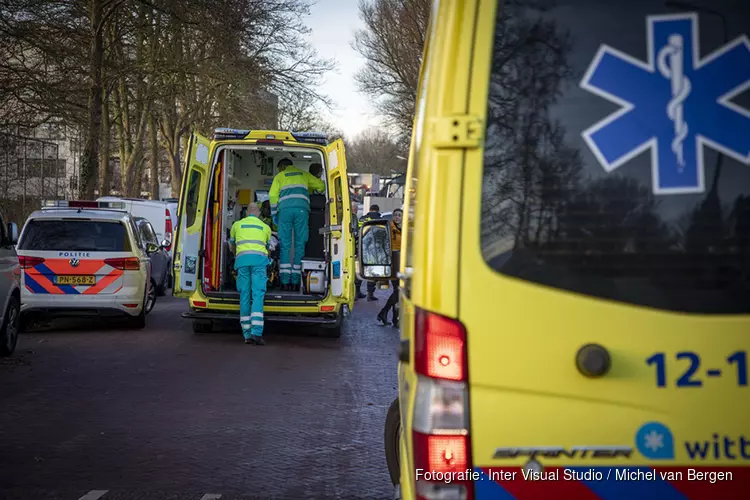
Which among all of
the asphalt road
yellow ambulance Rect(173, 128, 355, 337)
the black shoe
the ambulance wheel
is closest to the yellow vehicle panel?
the asphalt road

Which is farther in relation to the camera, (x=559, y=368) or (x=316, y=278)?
(x=316, y=278)

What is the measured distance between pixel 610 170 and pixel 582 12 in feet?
1.58

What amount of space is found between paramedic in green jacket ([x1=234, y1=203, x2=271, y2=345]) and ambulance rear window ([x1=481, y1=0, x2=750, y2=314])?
10.6m

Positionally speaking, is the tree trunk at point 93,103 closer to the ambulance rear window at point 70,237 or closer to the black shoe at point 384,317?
the ambulance rear window at point 70,237

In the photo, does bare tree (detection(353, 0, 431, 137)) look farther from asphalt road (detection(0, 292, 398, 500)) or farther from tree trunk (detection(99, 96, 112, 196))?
asphalt road (detection(0, 292, 398, 500))

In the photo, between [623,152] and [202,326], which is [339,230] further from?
[623,152]

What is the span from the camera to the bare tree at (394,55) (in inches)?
1829

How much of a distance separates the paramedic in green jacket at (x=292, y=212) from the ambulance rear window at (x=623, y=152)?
12182 mm

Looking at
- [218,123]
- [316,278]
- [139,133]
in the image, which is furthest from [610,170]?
[139,133]

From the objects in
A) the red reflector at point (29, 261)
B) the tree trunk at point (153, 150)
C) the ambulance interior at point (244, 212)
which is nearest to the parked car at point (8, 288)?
the red reflector at point (29, 261)

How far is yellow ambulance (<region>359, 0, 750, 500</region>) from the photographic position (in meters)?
3.17

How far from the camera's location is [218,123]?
132ft

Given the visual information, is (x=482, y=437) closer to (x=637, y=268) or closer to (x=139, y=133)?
(x=637, y=268)

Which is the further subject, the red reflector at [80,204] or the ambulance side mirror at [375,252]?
the red reflector at [80,204]
